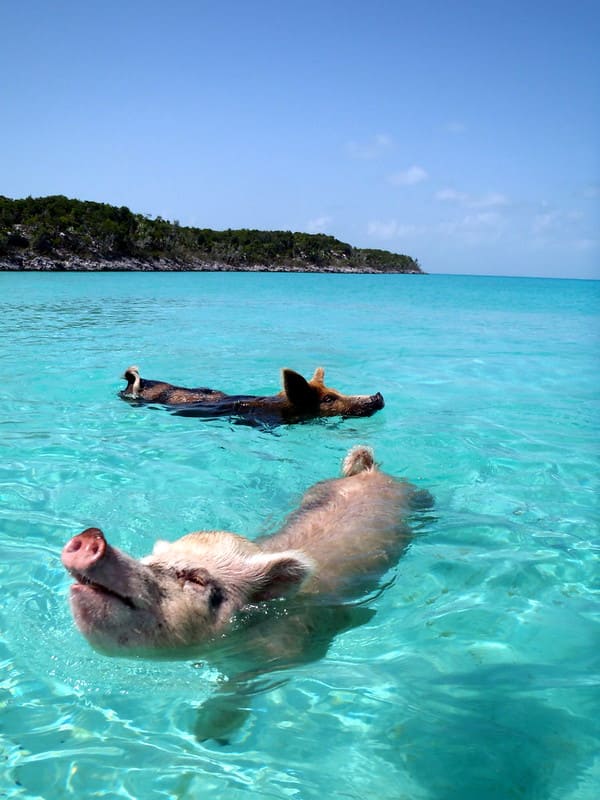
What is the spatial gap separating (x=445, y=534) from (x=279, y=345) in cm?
1381

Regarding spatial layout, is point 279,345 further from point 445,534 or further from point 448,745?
point 448,745

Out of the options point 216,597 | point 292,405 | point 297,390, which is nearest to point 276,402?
point 292,405

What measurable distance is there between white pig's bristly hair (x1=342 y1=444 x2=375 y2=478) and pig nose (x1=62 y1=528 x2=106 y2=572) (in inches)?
142

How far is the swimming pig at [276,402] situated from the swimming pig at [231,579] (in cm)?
379

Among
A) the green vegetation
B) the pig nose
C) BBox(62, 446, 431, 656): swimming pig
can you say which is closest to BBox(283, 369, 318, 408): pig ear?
BBox(62, 446, 431, 656): swimming pig

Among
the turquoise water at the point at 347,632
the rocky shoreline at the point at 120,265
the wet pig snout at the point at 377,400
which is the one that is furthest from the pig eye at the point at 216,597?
the rocky shoreline at the point at 120,265

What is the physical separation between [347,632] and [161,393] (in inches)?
245

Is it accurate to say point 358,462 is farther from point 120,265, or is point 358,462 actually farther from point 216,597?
point 120,265

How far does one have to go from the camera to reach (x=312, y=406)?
9305 millimetres

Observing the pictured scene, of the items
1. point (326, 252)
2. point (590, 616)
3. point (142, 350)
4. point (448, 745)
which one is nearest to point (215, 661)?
point (448, 745)

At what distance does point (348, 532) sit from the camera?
471cm

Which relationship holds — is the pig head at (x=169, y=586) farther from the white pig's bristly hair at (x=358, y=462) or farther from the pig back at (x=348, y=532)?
the white pig's bristly hair at (x=358, y=462)

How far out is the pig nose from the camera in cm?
275

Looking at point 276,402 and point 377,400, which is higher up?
point 377,400
